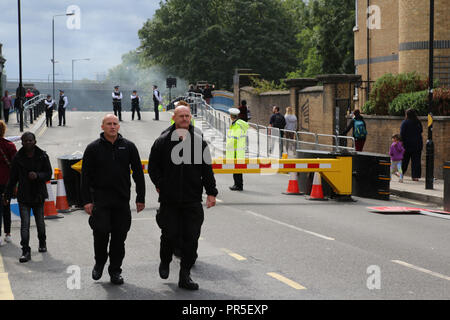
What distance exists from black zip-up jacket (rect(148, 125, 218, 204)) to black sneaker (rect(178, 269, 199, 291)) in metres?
0.79

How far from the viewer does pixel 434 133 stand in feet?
64.1

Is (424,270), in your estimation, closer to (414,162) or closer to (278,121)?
(414,162)

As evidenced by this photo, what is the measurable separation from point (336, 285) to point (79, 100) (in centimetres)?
13959

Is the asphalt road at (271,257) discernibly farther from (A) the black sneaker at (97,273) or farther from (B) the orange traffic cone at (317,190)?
(B) the orange traffic cone at (317,190)

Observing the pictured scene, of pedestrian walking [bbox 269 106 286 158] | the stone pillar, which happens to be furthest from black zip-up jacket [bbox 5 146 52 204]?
the stone pillar

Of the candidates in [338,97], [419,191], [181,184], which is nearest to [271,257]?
[181,184]

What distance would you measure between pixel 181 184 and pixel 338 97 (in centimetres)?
1981

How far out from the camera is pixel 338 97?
26328 mm

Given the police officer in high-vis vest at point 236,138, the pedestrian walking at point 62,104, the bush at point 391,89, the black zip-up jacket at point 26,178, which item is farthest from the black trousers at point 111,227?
the pedestrian walking at point 62,104

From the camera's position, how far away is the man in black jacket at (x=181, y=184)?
734cm

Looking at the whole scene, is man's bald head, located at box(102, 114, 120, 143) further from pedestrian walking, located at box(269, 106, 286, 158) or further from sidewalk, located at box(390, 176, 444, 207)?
pedestrian walking, located at box(269, 106, 286, 158)

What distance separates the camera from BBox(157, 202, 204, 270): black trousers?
7.36m

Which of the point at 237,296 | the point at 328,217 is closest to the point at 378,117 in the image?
the point at 328,217

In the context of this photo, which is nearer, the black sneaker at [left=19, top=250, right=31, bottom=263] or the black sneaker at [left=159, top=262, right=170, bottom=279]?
the black sneaker at [left=159, top=262, right=170, bottom=279]
